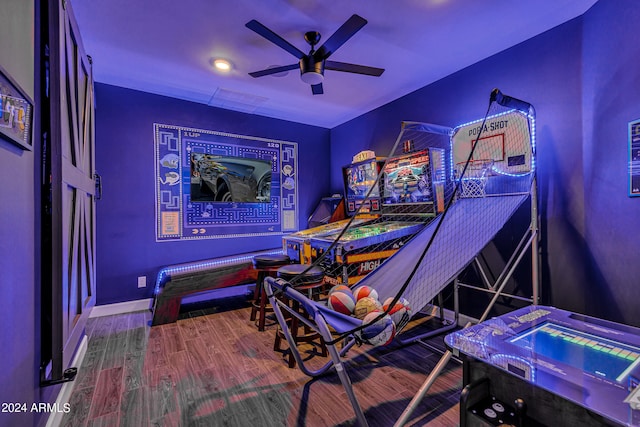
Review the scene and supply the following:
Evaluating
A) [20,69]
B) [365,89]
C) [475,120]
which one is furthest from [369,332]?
[365,89]

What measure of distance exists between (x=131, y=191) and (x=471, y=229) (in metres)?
3.99

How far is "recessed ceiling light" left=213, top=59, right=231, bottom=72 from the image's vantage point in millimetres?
2893

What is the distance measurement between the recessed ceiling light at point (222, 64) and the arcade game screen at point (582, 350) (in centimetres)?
332

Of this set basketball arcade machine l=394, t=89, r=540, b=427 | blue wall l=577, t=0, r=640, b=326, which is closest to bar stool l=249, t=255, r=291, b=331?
basketball arcade machine l=394, t=89, r=540, b=427

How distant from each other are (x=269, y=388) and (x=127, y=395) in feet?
3.16

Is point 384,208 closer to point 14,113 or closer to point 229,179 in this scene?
point 229,179

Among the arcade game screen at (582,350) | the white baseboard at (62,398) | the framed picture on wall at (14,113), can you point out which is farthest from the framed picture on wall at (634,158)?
the white baseboard at (62,398)

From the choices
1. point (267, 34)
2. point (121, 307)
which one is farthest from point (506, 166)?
point (121, 307)

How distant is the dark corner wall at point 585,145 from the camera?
1871 mm

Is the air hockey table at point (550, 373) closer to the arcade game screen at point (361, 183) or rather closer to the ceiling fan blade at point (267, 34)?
the ceiling fan blade at point (267, 34)

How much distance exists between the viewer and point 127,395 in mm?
1870

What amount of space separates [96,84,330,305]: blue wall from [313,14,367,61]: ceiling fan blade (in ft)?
7.57

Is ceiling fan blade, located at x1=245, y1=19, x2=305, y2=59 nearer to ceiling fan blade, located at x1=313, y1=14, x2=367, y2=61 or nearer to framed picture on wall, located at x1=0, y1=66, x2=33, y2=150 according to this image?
ceiling fan blade, located at x1=313, y1=14, x2=367, y2=61

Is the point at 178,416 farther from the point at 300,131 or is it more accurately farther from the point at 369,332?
the point at 300,131
